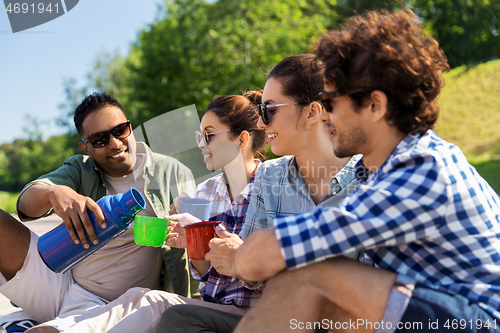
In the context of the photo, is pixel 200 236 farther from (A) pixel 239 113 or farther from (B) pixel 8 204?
(B) pixel 8 204

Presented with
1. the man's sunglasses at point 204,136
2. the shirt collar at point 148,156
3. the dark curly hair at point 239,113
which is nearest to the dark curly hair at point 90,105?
the shirt collar at point 148,156

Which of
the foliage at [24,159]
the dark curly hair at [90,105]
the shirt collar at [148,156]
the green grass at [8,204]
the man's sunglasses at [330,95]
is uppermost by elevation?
the dark curly hair at [90,105]

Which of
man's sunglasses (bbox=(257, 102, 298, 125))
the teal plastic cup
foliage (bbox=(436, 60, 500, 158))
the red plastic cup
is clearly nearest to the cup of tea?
the teal plastic cup

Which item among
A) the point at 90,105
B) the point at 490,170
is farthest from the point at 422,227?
the point at 490,170

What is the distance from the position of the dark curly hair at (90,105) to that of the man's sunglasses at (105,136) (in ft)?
0.61

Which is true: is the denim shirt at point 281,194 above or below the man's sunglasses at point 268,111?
below

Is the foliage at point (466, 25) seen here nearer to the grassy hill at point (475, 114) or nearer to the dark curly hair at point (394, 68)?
the grassy hill at point (475, 114)

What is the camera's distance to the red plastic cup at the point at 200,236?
2.07 metres


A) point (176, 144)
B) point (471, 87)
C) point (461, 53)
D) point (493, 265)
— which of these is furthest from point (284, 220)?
point (461, 53)

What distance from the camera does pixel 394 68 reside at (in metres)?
1.59

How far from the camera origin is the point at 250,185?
2.71 m

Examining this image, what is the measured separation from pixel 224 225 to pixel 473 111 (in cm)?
1760

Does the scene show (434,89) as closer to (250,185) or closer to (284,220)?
(284,220)

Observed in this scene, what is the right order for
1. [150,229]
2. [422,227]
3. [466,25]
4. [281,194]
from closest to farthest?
[422,227]
[150,229]
[281,194]
[466,25]
